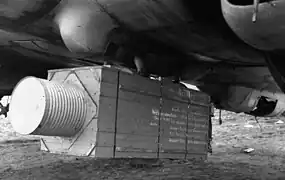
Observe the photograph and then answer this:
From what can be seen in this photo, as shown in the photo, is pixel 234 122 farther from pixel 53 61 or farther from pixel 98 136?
pixel 98 136

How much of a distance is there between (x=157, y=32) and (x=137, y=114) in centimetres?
58

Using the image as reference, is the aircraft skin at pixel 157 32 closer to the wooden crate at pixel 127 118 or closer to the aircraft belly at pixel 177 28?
the aircraft belly at pixel 177 28

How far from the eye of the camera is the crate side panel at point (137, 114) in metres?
2.29

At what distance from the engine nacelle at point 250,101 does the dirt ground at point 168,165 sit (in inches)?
30.3

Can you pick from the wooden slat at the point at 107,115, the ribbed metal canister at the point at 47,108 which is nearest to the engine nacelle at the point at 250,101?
the wooden slat at the point at 107,115

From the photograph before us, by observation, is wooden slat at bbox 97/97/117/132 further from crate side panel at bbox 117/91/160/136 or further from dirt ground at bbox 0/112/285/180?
dirt ground at bbox 0/112/285/180

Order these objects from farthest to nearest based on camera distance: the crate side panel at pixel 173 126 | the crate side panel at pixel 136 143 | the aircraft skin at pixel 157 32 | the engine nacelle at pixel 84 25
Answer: the crate side panel at pixel 173 126 → the crate side panel at pixel 136 143 → the engine nacelle at pixel 84 25 → the aircraft skin at pixel 157 32

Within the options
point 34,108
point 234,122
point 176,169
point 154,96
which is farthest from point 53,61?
point 234,122

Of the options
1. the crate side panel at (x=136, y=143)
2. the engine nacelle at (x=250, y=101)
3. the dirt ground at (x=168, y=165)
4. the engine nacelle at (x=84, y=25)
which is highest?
the engine nacelle at (x=84, y=25)

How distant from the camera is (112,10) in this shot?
199 cm

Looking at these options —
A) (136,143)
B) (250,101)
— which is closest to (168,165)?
(250,101)

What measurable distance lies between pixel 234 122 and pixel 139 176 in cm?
534

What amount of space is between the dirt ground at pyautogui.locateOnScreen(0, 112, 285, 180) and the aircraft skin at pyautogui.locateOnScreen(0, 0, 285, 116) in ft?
4.86

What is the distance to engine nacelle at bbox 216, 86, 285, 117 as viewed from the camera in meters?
4.06
